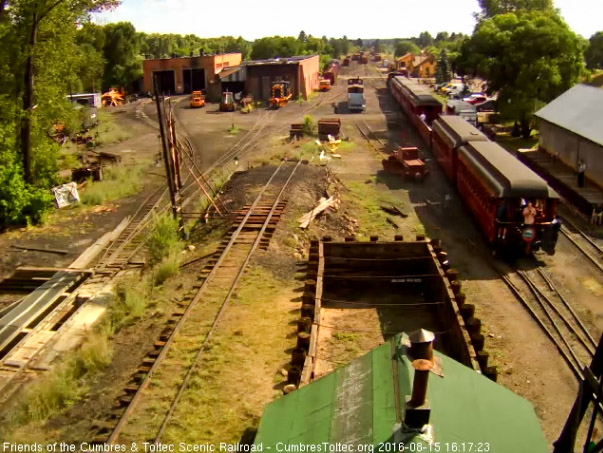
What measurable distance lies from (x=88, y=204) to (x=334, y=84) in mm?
54669

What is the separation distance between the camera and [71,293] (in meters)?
15.6

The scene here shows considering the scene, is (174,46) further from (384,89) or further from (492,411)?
(492,411)

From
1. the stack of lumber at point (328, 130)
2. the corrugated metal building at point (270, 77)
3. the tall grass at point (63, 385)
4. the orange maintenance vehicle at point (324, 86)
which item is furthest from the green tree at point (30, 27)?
the orange maintenance vehicle at point (324, 86)

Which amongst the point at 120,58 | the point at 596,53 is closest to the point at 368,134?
the point at 120,58

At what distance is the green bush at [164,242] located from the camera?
53.6ft

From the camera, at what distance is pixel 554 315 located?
1312 cm

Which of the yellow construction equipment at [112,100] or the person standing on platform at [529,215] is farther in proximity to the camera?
the yellow construction equipment at [112,100]

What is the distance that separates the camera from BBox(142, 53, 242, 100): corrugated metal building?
197ft

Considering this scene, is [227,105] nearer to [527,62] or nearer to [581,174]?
[527,62]

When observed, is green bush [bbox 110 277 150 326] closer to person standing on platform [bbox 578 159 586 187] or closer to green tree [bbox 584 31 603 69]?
person standing on platform [bbox 578 159 586 187]

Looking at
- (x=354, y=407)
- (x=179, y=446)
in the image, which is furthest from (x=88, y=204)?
(x=354, y=407)

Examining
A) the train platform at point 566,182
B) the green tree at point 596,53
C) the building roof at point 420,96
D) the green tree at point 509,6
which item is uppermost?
the green tree at point 509,6

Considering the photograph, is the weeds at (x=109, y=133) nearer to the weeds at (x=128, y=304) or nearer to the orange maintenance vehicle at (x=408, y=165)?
the orange maintenance vehicle at (x=408, y=165)

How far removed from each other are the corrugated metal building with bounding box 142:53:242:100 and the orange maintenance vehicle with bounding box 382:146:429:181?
117 ft
